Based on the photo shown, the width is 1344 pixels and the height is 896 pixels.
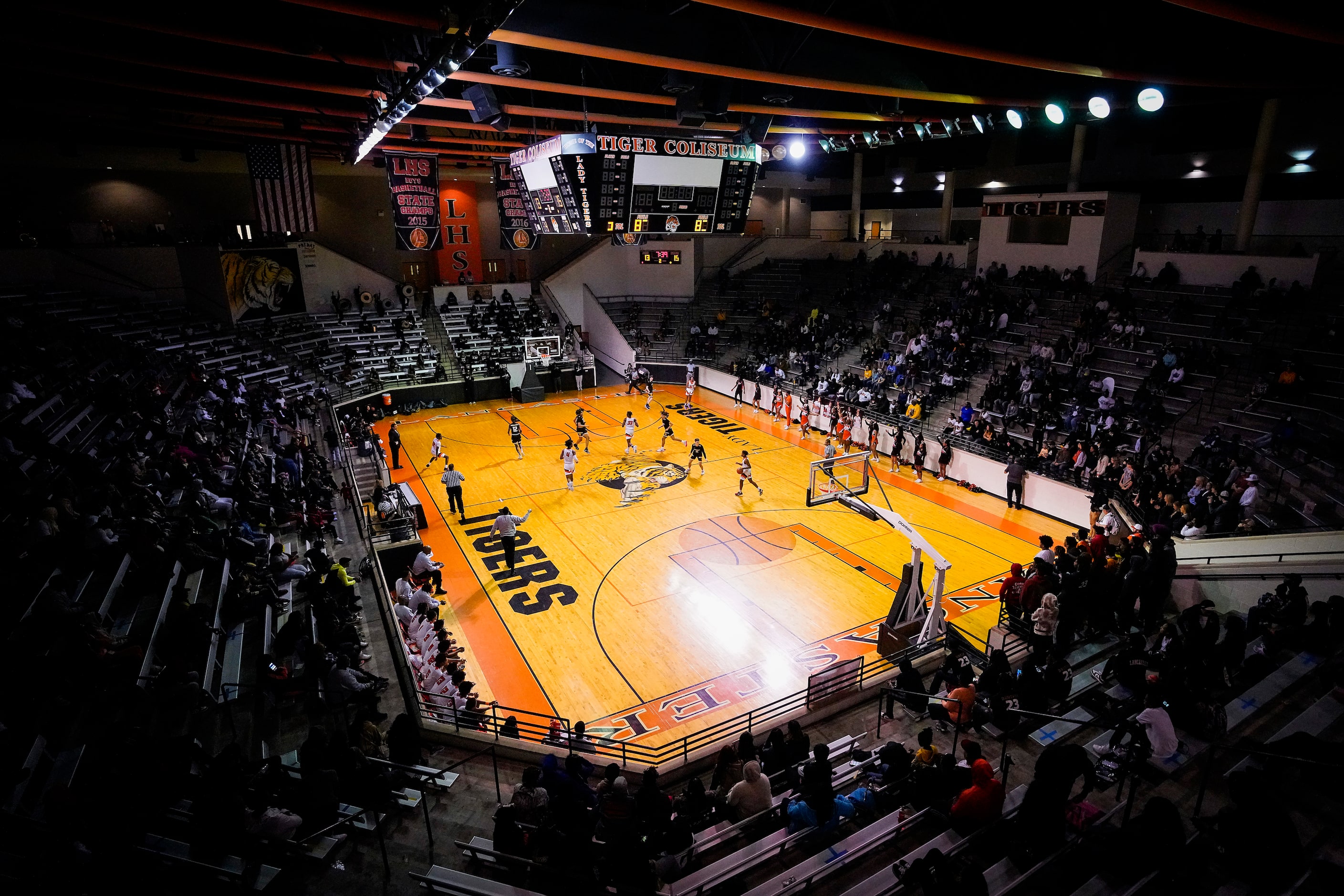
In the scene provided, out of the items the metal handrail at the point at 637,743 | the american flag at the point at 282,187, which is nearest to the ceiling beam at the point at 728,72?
the metal handrail at the point at 637,743

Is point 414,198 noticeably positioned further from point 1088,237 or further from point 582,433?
point 1088,237

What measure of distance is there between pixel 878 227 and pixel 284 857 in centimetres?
3770

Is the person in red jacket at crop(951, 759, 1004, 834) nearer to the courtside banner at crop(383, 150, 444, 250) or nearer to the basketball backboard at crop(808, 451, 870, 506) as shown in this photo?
the basketball backboard at crop(808, 451, 870, 506)

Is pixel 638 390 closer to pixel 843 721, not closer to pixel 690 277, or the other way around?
pixel 690 277

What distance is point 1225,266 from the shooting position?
20500mm

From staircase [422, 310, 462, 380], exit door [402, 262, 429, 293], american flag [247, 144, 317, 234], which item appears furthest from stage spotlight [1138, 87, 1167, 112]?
exit door [402, 262, 429, 293]

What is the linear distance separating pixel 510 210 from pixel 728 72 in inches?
443

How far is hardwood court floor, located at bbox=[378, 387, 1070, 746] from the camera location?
36.1ft

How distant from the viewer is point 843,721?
945 centimetres

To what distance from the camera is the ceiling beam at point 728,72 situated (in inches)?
332

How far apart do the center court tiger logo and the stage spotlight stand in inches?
522

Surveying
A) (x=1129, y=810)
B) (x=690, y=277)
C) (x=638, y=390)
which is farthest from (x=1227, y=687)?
(x=690, y=277)

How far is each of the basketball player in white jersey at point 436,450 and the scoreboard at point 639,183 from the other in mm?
9302

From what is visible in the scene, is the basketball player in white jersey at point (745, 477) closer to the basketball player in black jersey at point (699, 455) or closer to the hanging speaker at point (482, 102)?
the basketball player in black jersey at point (699, 455)
